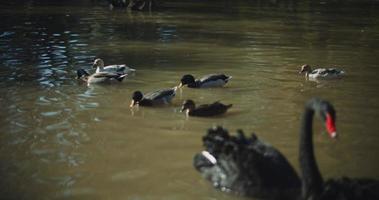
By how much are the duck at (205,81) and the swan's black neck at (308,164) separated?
20.3ft

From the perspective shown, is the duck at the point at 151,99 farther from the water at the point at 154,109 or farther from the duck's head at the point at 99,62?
the duck's head at the point at 99,62

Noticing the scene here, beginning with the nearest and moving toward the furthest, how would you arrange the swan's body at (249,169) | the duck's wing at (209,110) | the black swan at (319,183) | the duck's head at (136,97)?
1. the black swan at (319,183)
2. the swan's body at (249,169)
3. the duck's wing at (209,110)
4. the duck's head at (136,97)

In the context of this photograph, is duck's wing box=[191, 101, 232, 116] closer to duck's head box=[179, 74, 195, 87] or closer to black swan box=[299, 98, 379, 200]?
duck's head box=[179, 74, 195, 87]

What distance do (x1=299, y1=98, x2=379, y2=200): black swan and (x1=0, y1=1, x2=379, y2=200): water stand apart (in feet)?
3.61

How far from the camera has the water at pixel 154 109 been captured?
24.1 ft

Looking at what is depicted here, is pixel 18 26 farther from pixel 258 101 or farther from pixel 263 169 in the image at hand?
pixel 263 169

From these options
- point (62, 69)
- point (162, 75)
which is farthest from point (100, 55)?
point (162, 75)

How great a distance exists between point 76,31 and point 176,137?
45.7 ft

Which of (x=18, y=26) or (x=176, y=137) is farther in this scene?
(x=18, y=26)

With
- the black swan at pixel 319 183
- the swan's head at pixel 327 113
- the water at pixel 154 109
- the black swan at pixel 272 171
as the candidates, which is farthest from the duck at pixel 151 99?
the swan's head at pixel 327 113

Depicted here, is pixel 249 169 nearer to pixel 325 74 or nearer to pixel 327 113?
pixel 327 113

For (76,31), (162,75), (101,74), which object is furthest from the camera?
(76,31)

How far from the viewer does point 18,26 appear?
2314 centimetres

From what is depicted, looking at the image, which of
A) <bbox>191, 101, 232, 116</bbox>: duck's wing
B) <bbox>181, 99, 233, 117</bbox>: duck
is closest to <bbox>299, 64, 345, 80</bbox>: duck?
<bbox>181, 99, 233, 117</bbox>: duck
